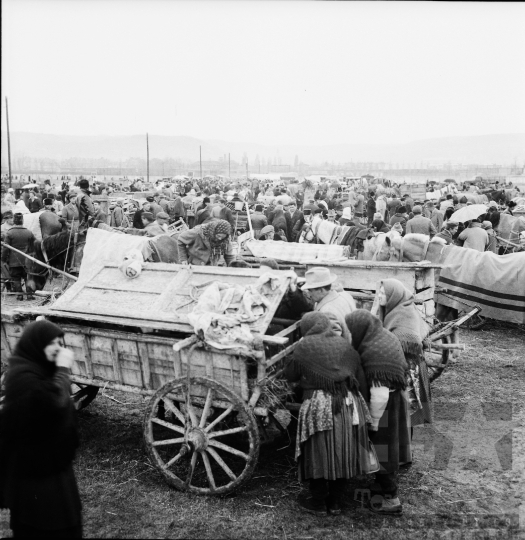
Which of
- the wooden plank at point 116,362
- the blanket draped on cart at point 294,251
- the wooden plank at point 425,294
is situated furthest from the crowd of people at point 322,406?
the wooden plank at point 116,362

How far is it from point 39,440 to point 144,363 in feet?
5.81

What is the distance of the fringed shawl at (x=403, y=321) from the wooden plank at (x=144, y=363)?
205cm

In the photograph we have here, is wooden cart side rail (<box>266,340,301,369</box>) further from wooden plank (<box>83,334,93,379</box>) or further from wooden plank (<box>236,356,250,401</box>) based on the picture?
wooden plank (<box>83,334,93,379</box>)

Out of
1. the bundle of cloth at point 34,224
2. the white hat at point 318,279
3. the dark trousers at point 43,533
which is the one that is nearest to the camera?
the dark trousers at point 43,533

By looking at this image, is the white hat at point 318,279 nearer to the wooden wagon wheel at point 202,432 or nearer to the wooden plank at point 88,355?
the wooden wagon wheel at point 202,432

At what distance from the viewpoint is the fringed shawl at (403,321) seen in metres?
5.10

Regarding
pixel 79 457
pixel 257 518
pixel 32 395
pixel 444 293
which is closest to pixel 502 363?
pixel 444 293

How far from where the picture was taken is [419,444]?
5.87 meters

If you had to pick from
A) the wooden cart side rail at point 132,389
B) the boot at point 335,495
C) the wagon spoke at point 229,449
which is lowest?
the boot at point 335,495

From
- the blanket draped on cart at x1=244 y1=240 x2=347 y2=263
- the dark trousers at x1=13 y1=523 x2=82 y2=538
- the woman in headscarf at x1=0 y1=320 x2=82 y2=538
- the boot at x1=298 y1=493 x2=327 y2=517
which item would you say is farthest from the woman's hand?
the blanket draped on cart at x1=244 y1=240 x2=347 y2=263

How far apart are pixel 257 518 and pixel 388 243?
4613 mm

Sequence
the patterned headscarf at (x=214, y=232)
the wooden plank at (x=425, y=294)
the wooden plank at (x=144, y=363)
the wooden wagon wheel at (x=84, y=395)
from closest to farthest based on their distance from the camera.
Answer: the wooden plank at (x=144, y=363) < the wooden wagon wheel at (x=84, y=395) < the wooden plank at (x=425, y=294) < the patterned headscarf at (x=214, y=232)

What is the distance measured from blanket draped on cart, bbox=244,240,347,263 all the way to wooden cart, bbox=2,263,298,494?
108 inches

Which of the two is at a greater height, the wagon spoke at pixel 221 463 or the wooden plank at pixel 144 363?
the wooden plank at pixel 144 363
